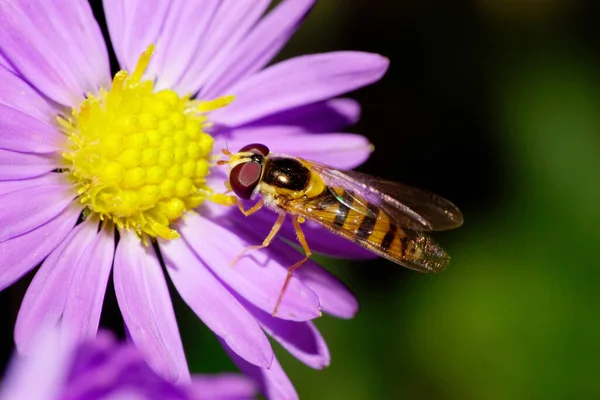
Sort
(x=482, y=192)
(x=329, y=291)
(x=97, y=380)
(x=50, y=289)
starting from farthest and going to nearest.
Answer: (x=482, y=192) → (x=329, y=291) → (x=50, y=289) → (x=97, y=380)

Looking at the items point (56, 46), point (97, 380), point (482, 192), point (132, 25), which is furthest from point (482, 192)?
point (97, 380)

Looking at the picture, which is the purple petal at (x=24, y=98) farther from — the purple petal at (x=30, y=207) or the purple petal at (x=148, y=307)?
the purple petal at (x=148, y=307)

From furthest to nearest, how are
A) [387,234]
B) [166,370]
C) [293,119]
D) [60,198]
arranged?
[293,119] < [387,234] < [60,198] < [166,370]

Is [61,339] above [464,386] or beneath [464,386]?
above

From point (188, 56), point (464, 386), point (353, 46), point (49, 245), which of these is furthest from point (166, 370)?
point (353, 46)

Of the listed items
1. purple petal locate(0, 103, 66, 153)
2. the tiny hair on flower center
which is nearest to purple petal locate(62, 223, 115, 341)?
the tiny hair on flower center

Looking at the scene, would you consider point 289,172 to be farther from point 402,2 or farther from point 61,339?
point 402,2

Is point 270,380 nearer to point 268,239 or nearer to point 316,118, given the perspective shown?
point 268,239
